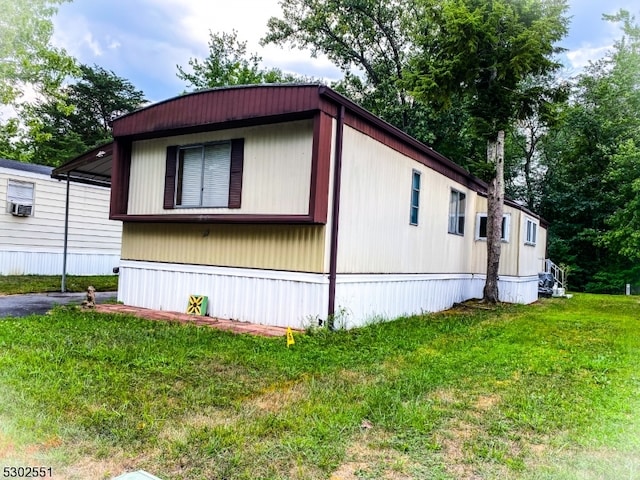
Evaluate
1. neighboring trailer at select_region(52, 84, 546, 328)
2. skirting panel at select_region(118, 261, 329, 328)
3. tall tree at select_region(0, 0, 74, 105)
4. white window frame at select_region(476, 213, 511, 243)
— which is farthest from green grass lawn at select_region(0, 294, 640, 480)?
tall tree at select_region(0, 0, 74, 105)

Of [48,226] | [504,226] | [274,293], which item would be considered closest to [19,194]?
[48,226]

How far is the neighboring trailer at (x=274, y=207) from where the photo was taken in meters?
5.96

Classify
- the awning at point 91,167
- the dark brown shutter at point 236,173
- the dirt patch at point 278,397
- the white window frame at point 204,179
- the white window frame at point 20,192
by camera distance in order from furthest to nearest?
the white window frame at point 20,192
the awning at point 91,167
the white window frame at point 204,179
the dark brown shutter at point 236,173
the dirt patch at point 278,397

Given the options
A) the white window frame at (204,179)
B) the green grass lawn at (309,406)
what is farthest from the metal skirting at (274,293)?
the white window frame at (204,179)

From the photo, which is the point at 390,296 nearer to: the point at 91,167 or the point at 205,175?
the point at 205,175

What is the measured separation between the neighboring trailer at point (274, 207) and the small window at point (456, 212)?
3.43 ft

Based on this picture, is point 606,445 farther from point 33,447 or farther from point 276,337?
point 276,337

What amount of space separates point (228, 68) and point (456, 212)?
1642cm

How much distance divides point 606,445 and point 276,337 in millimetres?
3513

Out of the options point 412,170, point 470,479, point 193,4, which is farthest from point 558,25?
point 470,479

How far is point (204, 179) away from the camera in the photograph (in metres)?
7.03

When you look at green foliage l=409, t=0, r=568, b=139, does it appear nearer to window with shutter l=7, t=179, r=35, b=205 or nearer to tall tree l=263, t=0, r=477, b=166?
tall tree l=263, t=0, r=477, b=166

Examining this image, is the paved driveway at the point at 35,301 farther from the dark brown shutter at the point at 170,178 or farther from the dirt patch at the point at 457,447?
the dirt patch at the point at 457,447

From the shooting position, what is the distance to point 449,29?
30.8 ft
